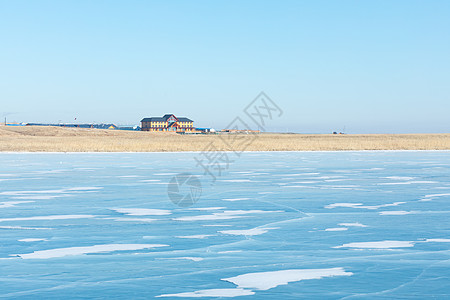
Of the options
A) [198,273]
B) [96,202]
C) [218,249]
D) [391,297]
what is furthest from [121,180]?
[391,297]

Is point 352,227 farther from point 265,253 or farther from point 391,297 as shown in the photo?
point 391,297

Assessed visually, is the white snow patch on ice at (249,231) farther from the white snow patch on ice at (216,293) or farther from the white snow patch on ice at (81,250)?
the white snow patch on ice at (216,293)

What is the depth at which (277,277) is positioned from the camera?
5.00 m

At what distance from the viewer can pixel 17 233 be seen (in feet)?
23.3

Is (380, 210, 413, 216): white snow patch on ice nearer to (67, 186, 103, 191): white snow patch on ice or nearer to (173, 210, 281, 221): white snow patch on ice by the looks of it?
(173, 210, 281, 221): white snow patch on ice

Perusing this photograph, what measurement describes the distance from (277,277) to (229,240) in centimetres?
176

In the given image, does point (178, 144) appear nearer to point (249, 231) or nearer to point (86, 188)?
point (86, 188)

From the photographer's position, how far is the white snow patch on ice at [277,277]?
4.79 meters

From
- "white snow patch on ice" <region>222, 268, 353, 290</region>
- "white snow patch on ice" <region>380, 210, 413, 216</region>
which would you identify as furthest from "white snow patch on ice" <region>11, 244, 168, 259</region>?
"white snow patch on ice" <region>380, 210, 413, 216</region>

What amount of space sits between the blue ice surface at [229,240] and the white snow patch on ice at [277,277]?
3.5 inches

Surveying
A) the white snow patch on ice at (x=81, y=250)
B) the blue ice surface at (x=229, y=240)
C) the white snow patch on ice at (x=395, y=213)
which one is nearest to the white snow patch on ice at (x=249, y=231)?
the blue ice surface at (x=229, y=240)

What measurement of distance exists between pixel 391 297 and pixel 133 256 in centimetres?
277

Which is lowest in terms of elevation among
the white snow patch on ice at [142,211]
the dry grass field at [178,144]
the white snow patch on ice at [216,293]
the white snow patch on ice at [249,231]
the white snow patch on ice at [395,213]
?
the white snow patch on ice at [216,293]

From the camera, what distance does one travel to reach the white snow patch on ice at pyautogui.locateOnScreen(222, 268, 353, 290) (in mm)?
4789
